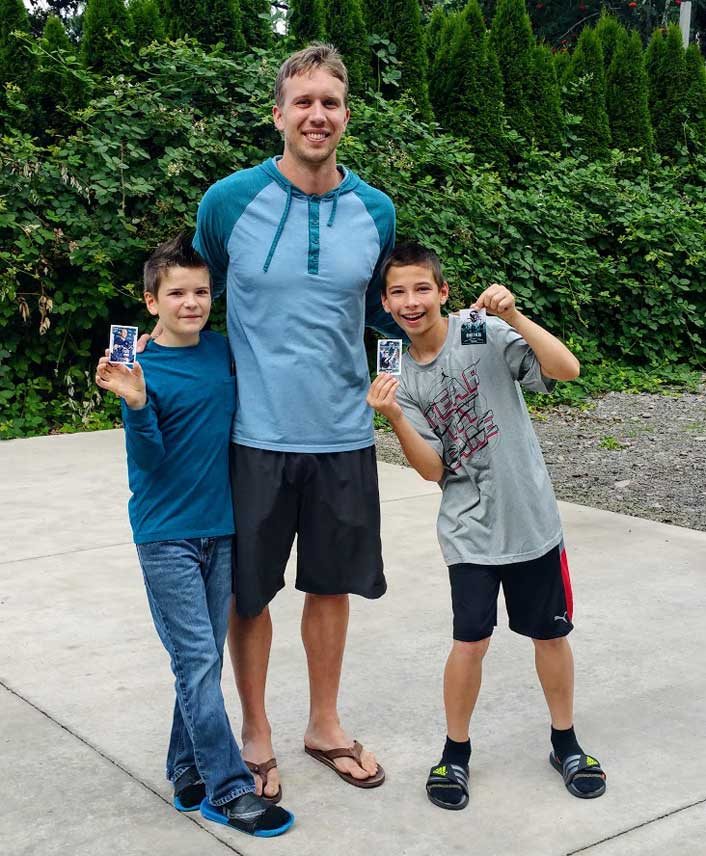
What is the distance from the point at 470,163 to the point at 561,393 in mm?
2244

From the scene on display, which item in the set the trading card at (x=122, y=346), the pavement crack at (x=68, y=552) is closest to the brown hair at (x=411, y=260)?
the trading card at (x=122, y=346)

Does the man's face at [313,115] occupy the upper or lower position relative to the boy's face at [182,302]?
upper

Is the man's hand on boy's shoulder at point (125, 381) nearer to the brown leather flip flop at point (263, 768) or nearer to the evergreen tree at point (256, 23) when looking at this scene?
the brown leather flip flop at point (263, 768)

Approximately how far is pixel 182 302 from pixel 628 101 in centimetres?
971

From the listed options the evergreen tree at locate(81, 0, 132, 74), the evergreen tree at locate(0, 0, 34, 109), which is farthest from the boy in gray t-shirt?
the evergreen tree at locate(81, 0, 132, 74)

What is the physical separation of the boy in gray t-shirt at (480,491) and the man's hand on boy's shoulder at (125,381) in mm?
650

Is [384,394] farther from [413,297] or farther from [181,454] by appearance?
[181,454]

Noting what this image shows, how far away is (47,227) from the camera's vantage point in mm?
7836

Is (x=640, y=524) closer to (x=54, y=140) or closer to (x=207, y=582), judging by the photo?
(x=207, y=582)

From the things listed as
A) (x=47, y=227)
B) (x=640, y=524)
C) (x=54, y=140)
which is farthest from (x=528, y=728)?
(x=54, y=140)

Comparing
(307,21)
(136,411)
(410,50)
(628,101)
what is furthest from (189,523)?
(628,101)

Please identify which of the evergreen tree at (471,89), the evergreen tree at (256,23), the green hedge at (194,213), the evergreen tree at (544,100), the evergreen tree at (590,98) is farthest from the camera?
the evergreen tree at (590,98)

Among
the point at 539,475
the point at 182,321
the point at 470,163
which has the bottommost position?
the point at 539,475

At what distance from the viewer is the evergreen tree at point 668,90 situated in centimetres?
1184
